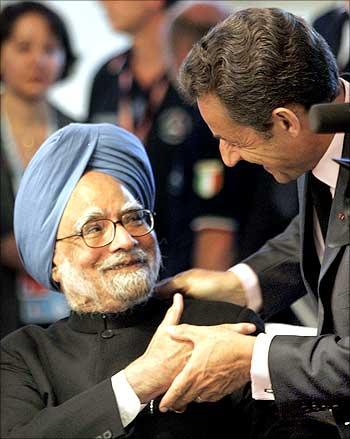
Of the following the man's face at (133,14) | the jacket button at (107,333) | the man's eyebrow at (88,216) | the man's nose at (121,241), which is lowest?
the jacket button at (107,333)

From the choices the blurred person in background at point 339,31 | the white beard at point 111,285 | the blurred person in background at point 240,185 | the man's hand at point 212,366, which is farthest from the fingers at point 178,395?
the blurred person in background at point 339,31

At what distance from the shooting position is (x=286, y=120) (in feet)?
6.95

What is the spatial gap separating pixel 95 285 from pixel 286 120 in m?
0.65

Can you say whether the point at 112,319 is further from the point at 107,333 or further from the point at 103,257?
the point at 103,257

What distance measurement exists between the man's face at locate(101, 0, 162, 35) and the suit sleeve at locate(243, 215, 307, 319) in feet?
4.21

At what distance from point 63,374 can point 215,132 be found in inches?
27.3

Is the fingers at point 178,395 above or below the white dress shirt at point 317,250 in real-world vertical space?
below

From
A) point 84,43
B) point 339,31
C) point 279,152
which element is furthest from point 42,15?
point 279,152

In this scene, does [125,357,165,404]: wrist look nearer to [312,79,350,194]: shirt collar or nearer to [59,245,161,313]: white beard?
[59,245,161,313]: white beard

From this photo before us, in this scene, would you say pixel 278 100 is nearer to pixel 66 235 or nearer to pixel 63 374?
pixel 66 235

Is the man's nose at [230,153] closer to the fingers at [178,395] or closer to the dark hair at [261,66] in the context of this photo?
the dark hair at [261,66]

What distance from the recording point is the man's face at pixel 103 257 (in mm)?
2387

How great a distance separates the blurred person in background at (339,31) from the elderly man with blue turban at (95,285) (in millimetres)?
1069

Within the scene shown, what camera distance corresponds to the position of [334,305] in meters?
2.17
